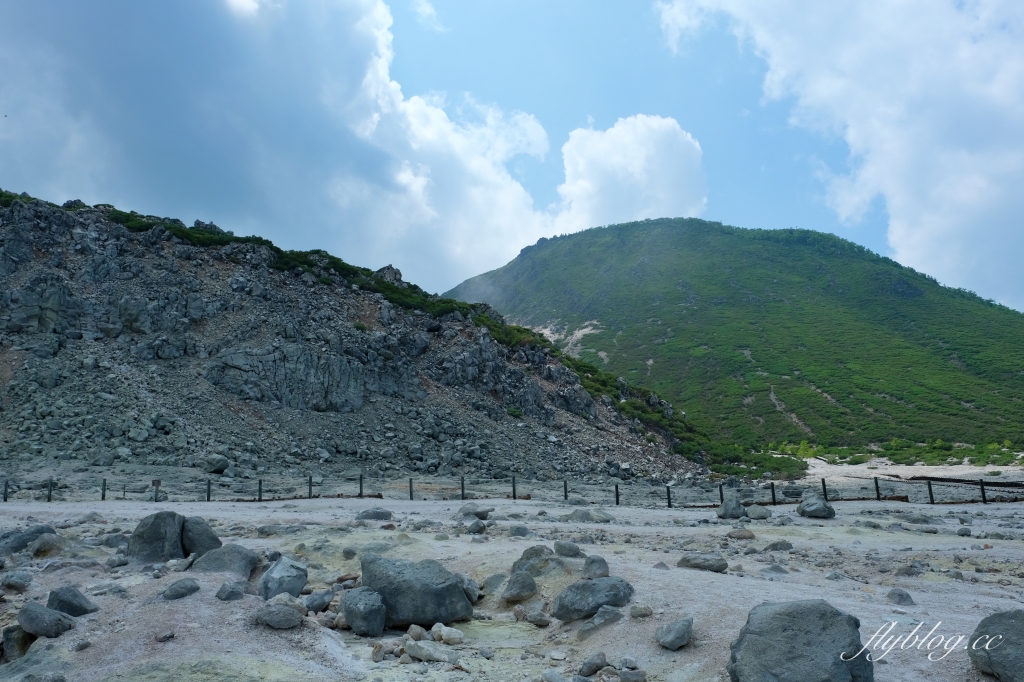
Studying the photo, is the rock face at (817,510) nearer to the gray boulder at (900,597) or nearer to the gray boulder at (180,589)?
the gray boulder at (900,597)

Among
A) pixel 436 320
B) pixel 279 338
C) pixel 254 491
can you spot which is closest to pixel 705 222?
pixel 436 320

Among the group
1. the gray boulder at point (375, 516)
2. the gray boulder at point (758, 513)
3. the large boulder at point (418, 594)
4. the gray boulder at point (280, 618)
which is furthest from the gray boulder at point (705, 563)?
the gray boulder at point (758, 513)

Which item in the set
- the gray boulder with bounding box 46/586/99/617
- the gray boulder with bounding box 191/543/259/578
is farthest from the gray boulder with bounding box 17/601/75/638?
the gray boulder with bounding box 191/543/259/578

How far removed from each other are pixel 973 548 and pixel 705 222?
172 meters

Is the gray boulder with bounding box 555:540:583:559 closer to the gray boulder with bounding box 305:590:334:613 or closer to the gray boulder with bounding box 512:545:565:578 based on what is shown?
the gray boulder with bounding box 512:545:565:578

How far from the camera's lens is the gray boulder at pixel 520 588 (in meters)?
9.08

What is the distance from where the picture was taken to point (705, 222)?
174625 millimetres

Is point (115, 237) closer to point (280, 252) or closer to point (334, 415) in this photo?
point (280, 252)

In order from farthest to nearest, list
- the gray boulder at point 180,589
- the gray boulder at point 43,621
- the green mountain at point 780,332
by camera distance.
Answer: the green mountain at point 780,332 < the gray boulder at point 180,589 < the gray boulder at point 43,621

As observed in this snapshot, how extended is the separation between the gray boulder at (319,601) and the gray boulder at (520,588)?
2571 millimetres

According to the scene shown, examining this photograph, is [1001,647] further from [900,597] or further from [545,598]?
[545,598]

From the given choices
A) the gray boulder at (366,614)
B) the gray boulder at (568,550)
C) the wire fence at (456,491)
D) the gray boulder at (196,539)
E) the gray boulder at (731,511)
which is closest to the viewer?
the gray boulder at (366,614)

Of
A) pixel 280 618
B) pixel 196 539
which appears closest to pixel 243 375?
pixel 196 539

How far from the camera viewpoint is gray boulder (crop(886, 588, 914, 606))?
26.8ft
